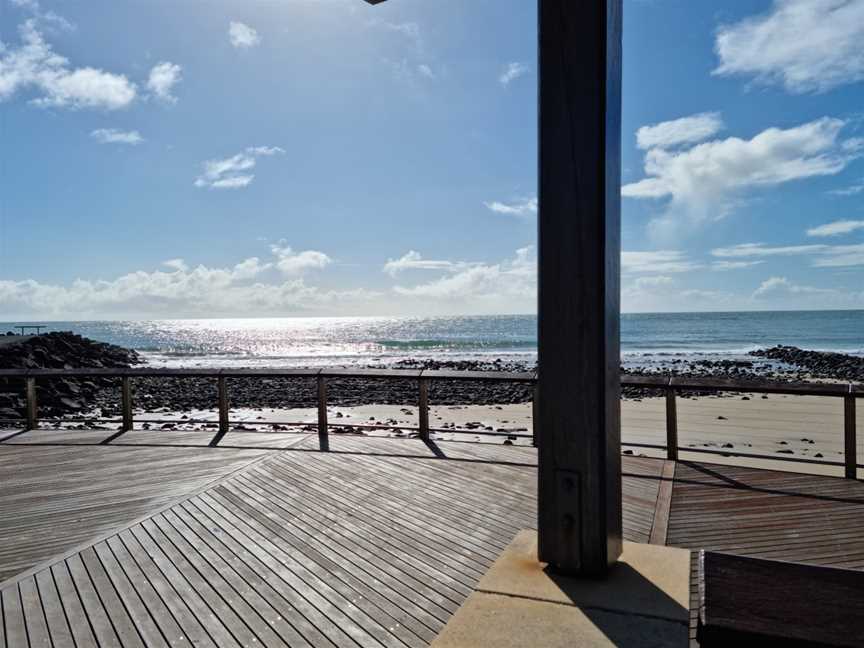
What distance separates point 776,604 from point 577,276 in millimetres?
1279

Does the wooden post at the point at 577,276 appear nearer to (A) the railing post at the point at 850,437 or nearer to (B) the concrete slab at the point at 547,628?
(B) the concrete slab at the point at 547,628

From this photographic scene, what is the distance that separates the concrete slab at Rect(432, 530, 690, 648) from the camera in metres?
1.45

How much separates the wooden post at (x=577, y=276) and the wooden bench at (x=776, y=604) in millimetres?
1109

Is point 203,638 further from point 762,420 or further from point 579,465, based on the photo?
point 762,420

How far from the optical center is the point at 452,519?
3.99 metres

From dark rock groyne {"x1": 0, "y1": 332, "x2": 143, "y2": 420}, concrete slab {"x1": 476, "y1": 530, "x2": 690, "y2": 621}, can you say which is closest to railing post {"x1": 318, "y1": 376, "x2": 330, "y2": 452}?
concrete slab {"x1": 476, "y1": 530, "x2": 690, "y2": 621}

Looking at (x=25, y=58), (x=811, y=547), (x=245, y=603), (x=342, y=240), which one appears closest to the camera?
(x=245, y=603)

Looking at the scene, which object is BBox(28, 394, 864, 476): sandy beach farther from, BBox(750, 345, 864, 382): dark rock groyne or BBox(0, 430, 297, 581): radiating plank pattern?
BBox(750, 345, 864, 382): dark rock groyne

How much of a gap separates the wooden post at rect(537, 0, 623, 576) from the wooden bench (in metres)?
1.11

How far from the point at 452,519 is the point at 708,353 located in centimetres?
3611

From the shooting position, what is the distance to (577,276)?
6.14ft

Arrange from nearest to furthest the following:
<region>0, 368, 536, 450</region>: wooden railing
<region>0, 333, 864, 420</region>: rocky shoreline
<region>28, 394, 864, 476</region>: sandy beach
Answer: <region>0, 368, 536, 450</region>: wooden railing
<region>28, 394, 864, 476</region>: sandy beach
<region>0, 333, 864, 420</region>: rocky shoreline

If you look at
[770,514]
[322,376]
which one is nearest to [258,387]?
[322,376]

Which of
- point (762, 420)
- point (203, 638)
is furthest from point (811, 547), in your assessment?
point (762, 420)
